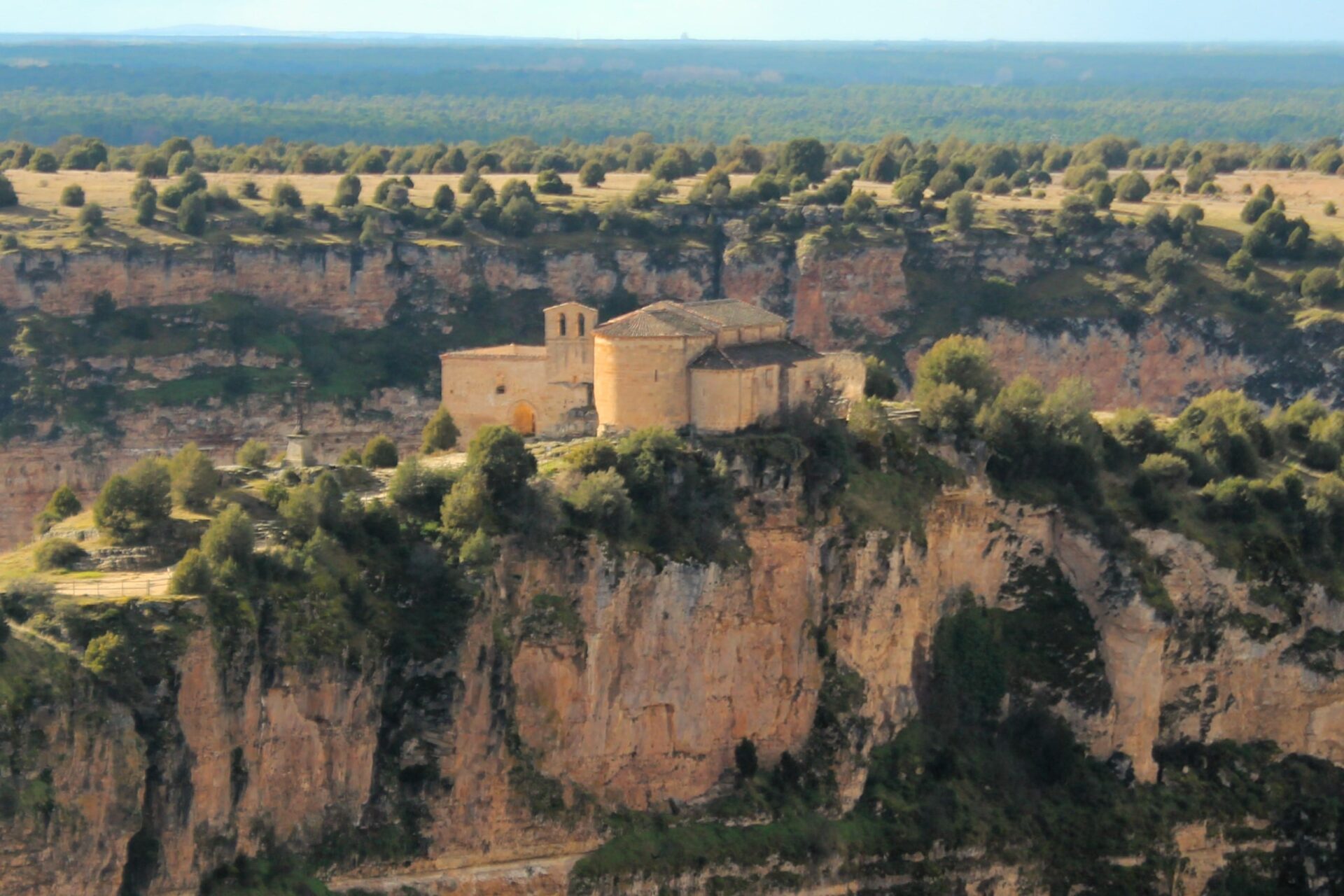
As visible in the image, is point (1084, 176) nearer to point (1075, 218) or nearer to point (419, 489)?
point (1075, 218)

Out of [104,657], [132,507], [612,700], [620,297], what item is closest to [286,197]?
[620,297]

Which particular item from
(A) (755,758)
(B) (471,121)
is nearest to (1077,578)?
(A) (755,758)

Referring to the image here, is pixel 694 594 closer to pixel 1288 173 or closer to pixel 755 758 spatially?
pixel 755 758

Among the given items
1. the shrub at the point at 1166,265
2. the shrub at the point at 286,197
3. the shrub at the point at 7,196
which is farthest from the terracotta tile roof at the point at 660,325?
the shrub at the point at 1166,265

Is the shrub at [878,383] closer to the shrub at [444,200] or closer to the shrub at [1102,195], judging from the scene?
the shrub at [444,200]

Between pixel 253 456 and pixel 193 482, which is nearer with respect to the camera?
pixel 193 482

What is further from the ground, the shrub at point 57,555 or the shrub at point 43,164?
the shrub at point 57,555

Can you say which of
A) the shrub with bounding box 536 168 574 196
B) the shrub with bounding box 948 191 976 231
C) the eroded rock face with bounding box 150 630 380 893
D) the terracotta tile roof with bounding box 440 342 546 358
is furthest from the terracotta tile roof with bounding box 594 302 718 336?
the shrub with bounding box 536 168 574 196
